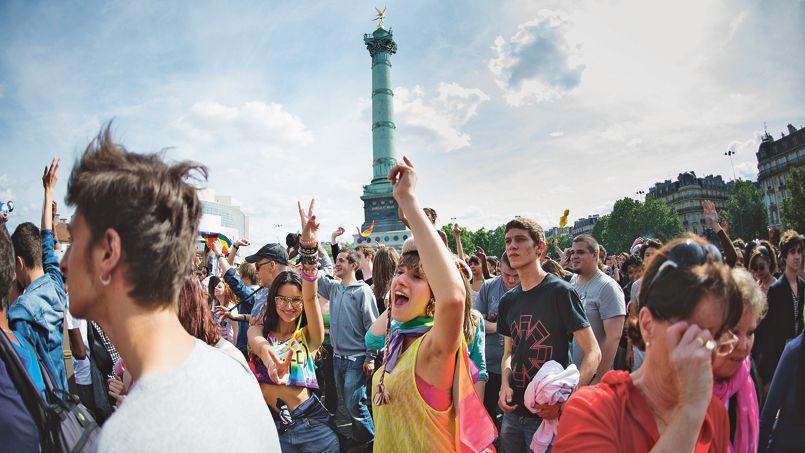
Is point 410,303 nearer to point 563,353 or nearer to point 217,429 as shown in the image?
point 217,429

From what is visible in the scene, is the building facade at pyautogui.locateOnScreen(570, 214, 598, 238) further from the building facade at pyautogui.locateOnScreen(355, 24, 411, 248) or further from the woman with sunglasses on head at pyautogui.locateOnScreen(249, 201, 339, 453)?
the woman with sunglasses on head at pyautogui.locateOnScreen(249, 201, 339, 453)

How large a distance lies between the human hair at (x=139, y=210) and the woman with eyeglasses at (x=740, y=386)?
186 cm

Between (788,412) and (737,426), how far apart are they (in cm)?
73

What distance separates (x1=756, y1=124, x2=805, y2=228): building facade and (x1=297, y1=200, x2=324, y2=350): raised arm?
70.1 meters

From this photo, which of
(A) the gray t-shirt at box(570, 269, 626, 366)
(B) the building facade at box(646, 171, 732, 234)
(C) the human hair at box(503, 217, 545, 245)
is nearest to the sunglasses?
(C) the human hair at box(503, 217, 545, 245)

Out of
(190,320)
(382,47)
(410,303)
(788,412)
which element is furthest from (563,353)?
(382,47)

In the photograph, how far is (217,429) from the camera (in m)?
1.10

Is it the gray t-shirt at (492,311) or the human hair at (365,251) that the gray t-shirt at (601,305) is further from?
the human hair at (365,251)

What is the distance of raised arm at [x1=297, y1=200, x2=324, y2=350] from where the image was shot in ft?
10.6

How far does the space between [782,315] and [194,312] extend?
5250 mm

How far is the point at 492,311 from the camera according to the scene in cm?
565

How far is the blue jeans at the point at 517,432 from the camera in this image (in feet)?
10.5

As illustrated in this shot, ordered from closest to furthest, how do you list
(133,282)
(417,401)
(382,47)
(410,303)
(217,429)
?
(217,429), (133,282), (417,401), (410,303), (382,47)

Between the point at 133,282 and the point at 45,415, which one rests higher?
the point at 133,282
